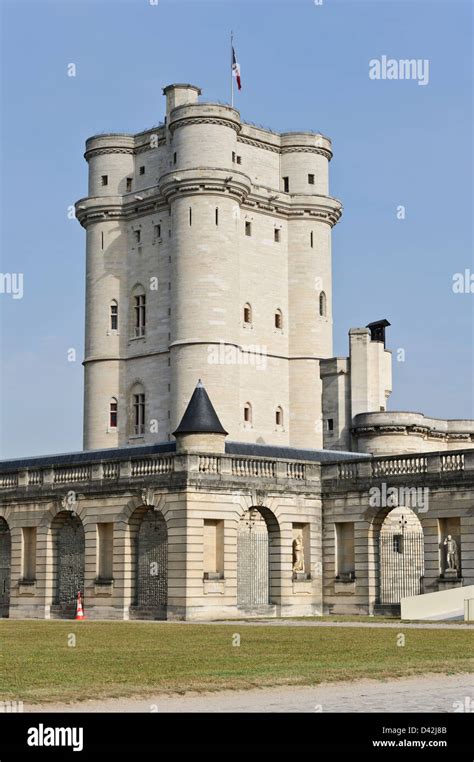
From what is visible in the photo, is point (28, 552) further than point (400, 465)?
Yes

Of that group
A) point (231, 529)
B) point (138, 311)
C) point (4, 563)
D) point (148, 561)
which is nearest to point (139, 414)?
point (138, 311)

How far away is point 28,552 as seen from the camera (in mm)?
51125

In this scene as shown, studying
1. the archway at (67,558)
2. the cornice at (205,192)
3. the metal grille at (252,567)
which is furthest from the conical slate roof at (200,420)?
the cornice at (205,192)

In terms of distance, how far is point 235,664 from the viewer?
21516mm

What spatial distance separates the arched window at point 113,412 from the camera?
80312 mm

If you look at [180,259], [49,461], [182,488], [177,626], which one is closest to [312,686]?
[177,626]

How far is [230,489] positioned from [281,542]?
2.94m

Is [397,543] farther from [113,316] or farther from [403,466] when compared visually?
Answer: [113,316]

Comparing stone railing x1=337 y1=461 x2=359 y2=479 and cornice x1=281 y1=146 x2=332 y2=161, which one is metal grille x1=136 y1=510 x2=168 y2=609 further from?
cornice x1=281 y1=146 x2=332 y2=161

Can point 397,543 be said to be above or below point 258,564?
above

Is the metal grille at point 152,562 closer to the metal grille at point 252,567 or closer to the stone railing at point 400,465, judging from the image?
the metal grille at point 252,567

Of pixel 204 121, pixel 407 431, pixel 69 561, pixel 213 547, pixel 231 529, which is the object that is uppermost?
pixel 204 121

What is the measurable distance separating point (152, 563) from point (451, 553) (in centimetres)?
1026

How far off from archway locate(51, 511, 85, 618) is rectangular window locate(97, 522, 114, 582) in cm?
146
